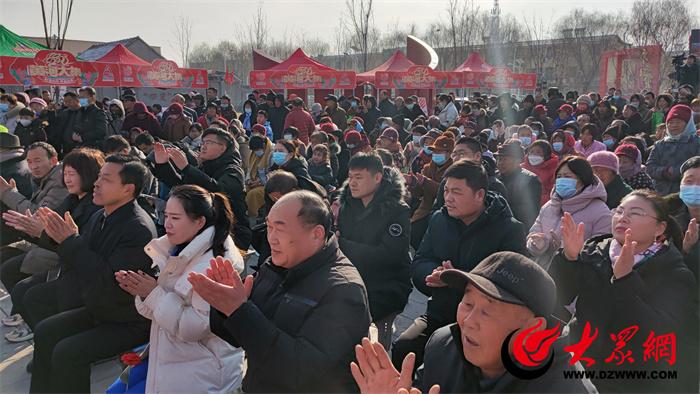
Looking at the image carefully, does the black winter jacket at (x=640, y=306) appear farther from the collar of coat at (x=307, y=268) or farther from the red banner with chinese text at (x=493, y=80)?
the red banner with chinese text at (x=493, y=80)

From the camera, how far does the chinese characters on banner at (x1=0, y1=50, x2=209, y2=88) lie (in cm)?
1307

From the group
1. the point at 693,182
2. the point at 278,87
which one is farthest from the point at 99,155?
the point at 278,87

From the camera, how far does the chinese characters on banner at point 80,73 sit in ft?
42.9

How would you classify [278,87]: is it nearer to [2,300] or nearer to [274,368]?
[2,300]

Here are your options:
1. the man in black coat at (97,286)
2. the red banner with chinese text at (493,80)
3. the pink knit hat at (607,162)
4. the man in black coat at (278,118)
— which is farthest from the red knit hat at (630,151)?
the red banner with chinese text at (493,80)

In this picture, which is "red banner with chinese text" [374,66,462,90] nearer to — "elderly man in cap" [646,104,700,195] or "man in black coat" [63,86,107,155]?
"man in black coat" [63,86,107,155]

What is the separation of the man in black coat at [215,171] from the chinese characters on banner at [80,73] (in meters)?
10.2

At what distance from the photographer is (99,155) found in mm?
4141

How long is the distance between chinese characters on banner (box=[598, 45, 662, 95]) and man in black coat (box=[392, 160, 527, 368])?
67.9ft

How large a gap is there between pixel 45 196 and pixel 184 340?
2752 mm

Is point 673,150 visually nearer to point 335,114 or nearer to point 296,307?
point 296,307

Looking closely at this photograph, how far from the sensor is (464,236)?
3264 millimetres

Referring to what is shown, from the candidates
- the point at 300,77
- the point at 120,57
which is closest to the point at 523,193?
the point at 300,77

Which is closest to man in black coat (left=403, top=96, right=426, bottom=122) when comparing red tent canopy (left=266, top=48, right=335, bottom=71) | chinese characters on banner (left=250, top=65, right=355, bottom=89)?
chinese characters on banner (left=250, top=65, right=355, bottom=89)
